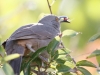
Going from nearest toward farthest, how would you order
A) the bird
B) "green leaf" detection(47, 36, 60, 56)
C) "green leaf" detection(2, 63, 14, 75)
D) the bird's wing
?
1. "green leaf" detection(2, 63, 14, 75)
2. "green leaf" detection(47, 36, 60, 56)
3. the bird
4. the bird's wing

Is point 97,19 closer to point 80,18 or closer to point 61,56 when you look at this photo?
point 80,18

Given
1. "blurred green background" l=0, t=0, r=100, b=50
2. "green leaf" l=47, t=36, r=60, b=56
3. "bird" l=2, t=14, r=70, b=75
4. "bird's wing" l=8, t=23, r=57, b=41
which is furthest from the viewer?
"blurred green background" l=0, t=0, r=100, b=50

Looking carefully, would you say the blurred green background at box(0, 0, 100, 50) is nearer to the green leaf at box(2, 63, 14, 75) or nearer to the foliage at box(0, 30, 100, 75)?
the foliage at box(0, 30, 100, 75)

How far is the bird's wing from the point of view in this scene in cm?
364

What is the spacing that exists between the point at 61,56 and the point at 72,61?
0.47 feet

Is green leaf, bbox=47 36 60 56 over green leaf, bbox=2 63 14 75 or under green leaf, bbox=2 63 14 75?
over

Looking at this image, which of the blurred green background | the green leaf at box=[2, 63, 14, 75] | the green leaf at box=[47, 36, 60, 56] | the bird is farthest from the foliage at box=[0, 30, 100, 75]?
the blurred green background

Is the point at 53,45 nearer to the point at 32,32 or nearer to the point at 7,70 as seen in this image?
the point at 7,70

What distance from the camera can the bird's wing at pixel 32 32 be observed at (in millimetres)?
3645

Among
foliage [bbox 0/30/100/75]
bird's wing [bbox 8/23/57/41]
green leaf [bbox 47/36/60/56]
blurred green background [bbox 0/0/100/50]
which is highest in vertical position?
blurred green background [bbox 0/0/100/50]

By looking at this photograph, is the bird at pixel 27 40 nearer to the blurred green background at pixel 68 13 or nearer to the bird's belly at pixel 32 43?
the bird's belly at pixel 32 43

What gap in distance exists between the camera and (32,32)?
12.7 ft

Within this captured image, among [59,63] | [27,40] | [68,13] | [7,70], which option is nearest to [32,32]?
[27,40]

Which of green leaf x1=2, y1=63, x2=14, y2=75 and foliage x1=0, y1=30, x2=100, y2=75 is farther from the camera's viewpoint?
foliage x1=0, y1=30, x2=100, y2=75
